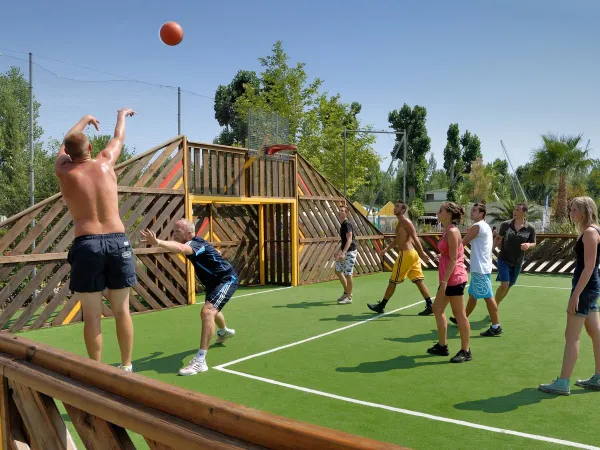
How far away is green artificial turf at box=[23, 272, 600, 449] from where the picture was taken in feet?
14.9

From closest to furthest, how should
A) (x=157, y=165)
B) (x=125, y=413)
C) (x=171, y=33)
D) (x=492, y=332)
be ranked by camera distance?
1. (x=125, y=413)
2. (x=492, y=332)
3. (x=171, y=33)
4. (x=157, y=165)

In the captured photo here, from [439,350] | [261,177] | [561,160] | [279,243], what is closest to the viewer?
[439,350]

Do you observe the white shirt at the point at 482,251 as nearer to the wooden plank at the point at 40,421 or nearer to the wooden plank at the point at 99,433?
the wooden plank at the point at 40,421

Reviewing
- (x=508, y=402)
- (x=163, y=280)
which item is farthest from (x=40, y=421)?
(x=163, y=280)

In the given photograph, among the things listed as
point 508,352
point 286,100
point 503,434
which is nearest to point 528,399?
point 503,434

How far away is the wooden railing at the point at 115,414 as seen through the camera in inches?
54.5

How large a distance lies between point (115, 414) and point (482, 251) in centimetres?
661

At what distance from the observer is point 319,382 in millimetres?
5781

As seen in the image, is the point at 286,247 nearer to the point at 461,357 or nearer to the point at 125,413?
the point at 461,357

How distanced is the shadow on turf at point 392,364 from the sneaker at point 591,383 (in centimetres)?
155

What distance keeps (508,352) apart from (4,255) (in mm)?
7737

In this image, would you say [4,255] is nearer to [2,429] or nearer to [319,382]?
[319,382]

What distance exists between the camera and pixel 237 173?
12.4 metres

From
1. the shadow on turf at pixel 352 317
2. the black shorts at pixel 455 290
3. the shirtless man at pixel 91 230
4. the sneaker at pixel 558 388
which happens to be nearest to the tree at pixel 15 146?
the shadow on turf at pixel 352 317
